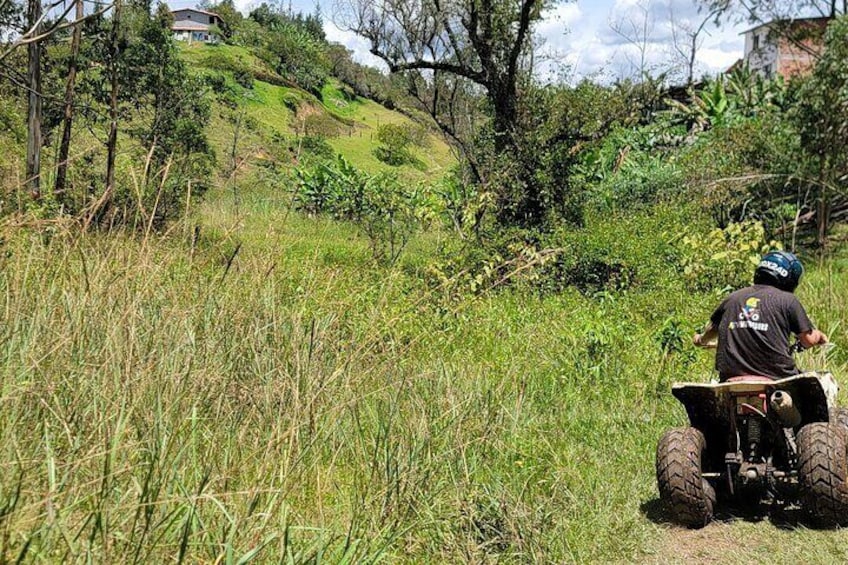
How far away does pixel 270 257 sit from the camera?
4805 millimetres

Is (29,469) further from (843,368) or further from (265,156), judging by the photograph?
(265,156)

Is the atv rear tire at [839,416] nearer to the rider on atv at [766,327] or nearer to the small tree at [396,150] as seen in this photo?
the rider on atv at [766,327]

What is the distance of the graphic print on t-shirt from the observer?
4871 millimetres

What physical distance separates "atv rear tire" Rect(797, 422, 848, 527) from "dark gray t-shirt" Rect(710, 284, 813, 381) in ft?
1.60

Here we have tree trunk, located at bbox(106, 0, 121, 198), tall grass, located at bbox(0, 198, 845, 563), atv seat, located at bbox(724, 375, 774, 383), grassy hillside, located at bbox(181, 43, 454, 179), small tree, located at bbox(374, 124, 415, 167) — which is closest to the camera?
tall grass, located at bbox(0, 198, 845, 563)

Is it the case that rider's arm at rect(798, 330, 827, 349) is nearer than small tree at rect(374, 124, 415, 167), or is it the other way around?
rider's arm at rect(798, 330, 827, 349)

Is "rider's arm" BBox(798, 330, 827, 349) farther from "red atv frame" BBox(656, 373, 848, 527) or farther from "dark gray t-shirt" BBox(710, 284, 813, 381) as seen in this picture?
"red atv frame" BBox(656, 373, 848, 527)

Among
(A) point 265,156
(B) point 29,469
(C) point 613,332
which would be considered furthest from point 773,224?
(A) point 265,156

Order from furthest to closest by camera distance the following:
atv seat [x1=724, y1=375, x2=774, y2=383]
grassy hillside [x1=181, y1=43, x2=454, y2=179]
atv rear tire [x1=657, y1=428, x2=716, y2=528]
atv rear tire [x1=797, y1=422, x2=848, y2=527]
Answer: grassy hillside [x1=181, y1=43, x2=454, y2=179] < atv seat [x1=724, y1=375, x2=774, y2=383] < atv rear tire [x1=657, y1=428, x2=716, y2=528] < atv rear tire [x1=797, y1=422, x2=848, y2=527]

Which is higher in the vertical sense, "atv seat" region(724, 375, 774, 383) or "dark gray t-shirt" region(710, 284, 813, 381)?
"dark gray t-shirt" region(710, 284, 813, 381)

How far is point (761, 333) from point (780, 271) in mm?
449

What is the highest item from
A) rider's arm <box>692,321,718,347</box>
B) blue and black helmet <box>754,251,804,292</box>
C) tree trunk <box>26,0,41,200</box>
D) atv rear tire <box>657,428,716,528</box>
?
tree trunk <box>26,0,41,200</box>

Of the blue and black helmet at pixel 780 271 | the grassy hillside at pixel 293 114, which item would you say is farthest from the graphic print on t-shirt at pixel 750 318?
the grassy hillside at pixel 293 114

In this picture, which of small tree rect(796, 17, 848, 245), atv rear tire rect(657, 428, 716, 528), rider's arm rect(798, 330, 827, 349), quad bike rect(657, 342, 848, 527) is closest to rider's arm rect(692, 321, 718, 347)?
rider's arm rect(798, 330, 827, 349)
